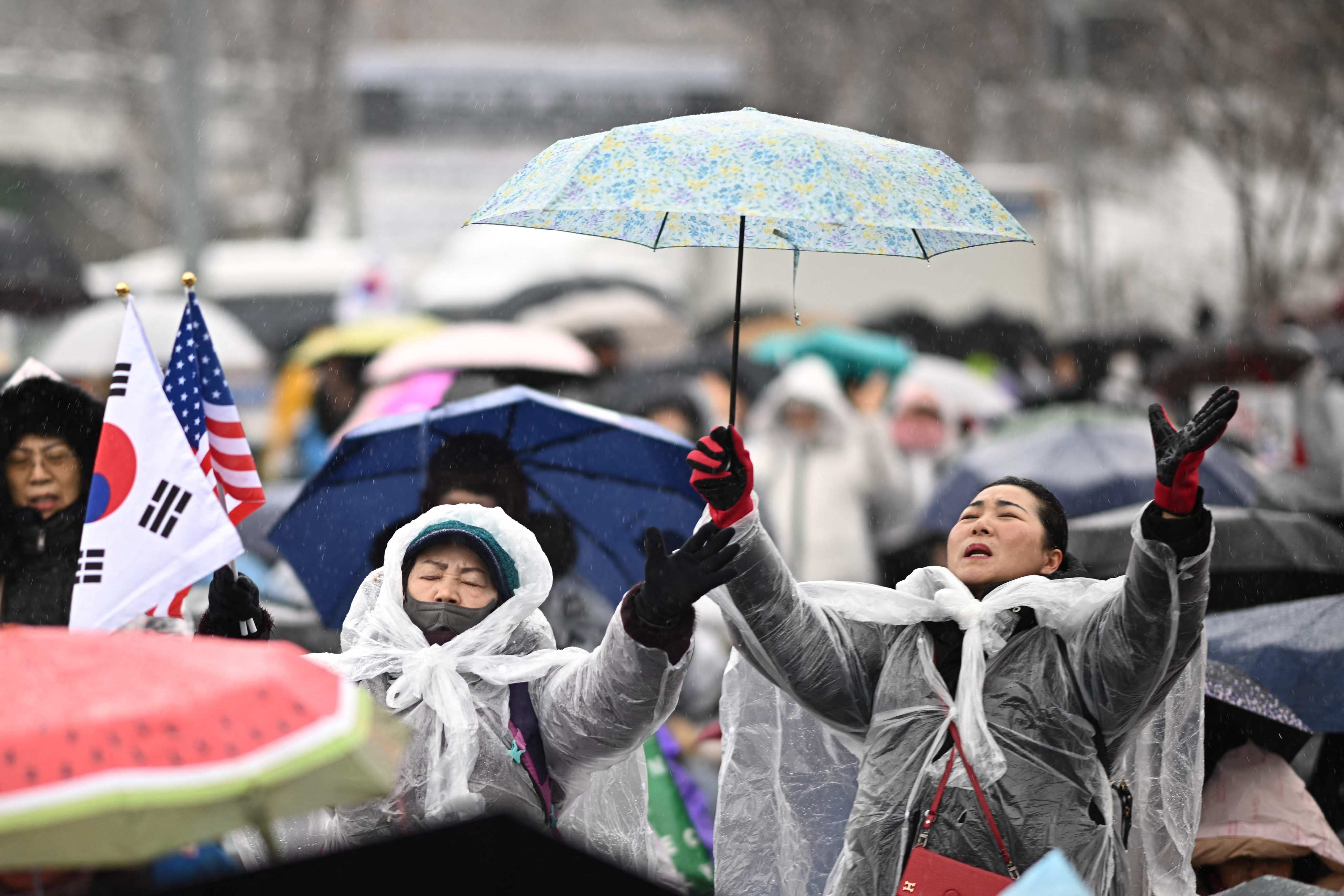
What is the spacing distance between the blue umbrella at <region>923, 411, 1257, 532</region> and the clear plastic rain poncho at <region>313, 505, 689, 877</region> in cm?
347

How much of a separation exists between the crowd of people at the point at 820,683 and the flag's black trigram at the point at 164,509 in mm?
202

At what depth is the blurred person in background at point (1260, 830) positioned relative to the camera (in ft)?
14.1

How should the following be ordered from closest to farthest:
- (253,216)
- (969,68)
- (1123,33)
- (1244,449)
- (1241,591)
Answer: (1241,591) → (1244,449) → (1123,33) → (969,68) → (253,216)

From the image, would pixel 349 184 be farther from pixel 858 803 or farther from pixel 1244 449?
pixel 858 803

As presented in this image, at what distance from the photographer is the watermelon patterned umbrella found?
2.02 m

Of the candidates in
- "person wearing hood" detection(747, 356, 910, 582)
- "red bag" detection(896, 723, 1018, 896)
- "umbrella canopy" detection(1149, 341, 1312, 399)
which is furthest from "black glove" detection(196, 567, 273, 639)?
"umbrella canopy" detection(1149, 341, 1312, 399)

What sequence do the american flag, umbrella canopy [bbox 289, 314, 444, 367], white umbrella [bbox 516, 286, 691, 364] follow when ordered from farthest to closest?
white umbrella [bbox 516, 286, 691, 364], umbrella canopy [bbox 289, 314, 444, 367], the american flag

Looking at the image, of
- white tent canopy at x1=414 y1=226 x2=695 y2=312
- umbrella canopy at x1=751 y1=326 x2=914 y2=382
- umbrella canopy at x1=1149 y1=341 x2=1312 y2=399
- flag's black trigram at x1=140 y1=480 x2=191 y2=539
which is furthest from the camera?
white tent canopy at x1=414 y1=226 x2=695 y2=312

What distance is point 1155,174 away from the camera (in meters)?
27.3

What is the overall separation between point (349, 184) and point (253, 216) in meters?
4.53

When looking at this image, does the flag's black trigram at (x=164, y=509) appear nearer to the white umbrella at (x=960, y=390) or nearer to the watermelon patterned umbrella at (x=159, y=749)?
the watermelon patterned umbrella at (x=159, y=749)

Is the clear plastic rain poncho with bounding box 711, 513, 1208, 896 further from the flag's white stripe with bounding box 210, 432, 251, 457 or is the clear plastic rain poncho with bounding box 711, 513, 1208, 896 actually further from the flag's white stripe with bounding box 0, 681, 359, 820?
the flag's white stripe with bounding box 0, 681, 359, 820

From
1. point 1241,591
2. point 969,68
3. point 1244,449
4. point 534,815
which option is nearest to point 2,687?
point 534,815

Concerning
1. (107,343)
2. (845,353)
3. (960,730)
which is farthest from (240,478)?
(845,353)
